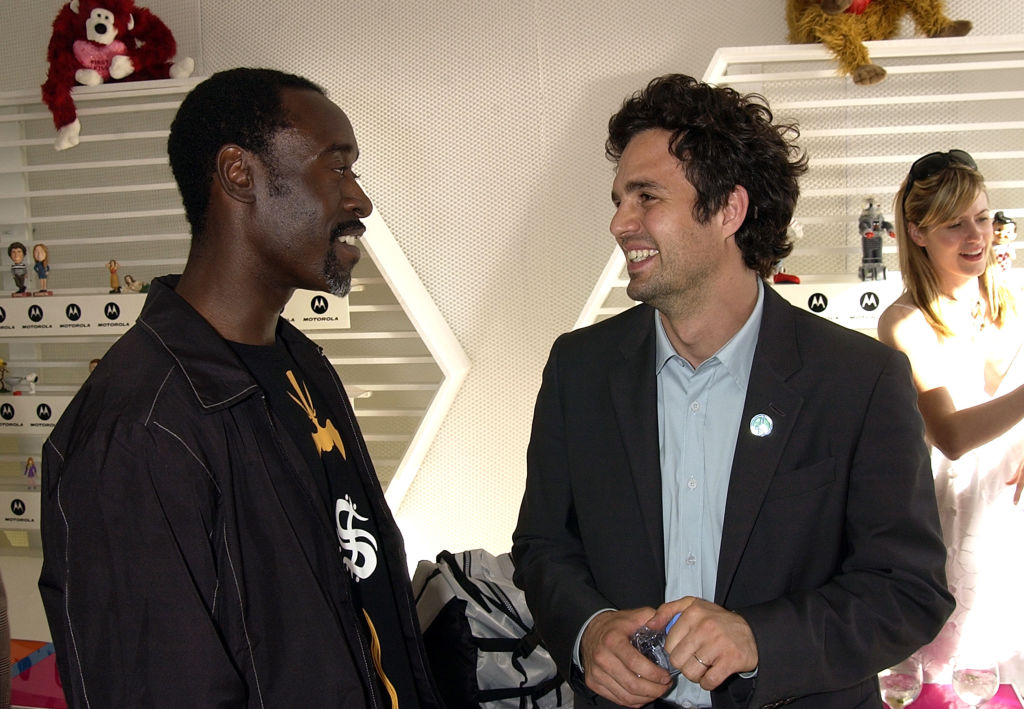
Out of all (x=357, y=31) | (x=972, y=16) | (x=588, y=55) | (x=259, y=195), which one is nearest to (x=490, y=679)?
(x=259, y=195)

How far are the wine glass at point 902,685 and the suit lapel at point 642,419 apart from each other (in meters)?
0.87

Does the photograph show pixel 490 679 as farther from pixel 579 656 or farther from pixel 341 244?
pixel 341 244

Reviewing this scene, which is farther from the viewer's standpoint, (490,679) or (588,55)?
(588,55)

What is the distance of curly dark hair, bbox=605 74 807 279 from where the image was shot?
5.78 ft

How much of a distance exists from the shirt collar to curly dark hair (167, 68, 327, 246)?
0.78 meters

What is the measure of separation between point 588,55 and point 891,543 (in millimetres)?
3040

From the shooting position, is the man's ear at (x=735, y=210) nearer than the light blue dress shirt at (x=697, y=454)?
No

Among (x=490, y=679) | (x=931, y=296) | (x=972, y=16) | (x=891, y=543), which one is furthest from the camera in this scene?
(x=972, y=16)

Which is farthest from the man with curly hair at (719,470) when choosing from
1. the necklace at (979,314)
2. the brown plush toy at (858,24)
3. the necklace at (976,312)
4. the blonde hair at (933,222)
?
the brown plush toy at (858,24)

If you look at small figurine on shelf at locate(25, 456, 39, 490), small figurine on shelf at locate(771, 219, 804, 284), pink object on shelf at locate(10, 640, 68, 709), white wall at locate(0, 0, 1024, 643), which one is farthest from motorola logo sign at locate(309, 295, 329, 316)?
small figurine on shelf at locate(771, 219, 804, 284)

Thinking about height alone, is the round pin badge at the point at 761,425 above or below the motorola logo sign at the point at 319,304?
above

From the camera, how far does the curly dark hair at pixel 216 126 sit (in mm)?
1575

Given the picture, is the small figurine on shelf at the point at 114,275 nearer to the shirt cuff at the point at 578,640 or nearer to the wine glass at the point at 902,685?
the shirt cuff at the point at 578,640

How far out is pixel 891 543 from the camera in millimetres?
1440
